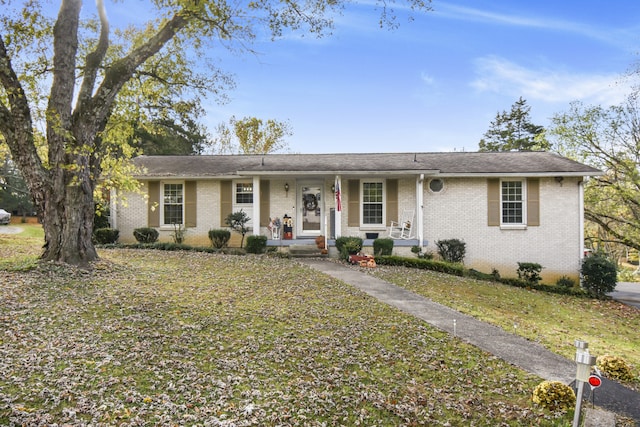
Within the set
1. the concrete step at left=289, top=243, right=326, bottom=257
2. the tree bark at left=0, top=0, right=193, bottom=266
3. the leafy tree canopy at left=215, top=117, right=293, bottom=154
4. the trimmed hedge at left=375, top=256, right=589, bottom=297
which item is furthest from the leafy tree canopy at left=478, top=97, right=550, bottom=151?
the tree bark at left=0, top=0, right=193, bottom=266

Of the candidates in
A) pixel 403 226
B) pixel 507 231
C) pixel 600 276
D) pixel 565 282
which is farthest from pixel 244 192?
pixel 600 276

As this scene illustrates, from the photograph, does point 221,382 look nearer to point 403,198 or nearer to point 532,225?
point 403,198

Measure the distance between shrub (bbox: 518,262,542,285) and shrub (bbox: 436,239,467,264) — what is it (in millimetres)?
1963

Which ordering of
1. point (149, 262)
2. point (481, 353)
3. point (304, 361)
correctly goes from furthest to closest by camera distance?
1. point (149, 262)
2. point (481, 353)
3. point (304, 361)

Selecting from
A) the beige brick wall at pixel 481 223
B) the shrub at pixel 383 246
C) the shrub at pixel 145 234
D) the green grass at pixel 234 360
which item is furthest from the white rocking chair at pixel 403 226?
the shrub at pixel 145 234

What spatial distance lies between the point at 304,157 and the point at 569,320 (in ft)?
38.7

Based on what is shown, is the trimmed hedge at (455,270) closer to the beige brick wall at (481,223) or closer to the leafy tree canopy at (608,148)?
the beige brick wall at (481,223)

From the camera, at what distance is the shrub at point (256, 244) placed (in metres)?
14.0

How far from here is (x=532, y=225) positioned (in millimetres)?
14641

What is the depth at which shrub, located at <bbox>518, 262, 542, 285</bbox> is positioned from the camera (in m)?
13.7

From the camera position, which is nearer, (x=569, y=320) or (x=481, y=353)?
(x=481, y=353)

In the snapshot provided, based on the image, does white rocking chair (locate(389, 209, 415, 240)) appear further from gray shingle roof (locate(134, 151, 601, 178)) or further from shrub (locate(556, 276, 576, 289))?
shrub (locate(556, 276, 576, 289))

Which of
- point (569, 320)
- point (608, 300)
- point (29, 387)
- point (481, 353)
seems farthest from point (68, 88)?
point (608, 300)

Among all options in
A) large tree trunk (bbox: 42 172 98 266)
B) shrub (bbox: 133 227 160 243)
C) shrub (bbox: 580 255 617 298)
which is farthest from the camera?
shrub (bbox: 133 227 160 243)
